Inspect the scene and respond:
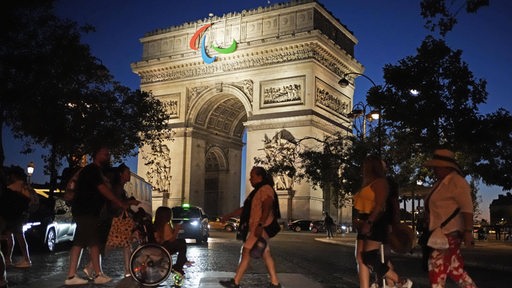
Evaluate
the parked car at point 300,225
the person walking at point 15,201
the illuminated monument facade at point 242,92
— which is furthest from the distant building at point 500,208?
the person walking at point 15,201

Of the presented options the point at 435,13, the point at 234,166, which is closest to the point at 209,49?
the point at 234,166

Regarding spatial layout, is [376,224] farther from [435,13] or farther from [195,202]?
[195,202]

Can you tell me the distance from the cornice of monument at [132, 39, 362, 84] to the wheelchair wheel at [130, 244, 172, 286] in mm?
32618

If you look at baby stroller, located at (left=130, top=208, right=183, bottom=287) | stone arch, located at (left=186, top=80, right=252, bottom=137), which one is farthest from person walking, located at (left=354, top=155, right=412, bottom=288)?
→ stone arch, located at (left=186, top=80, right=252, bottom=137)

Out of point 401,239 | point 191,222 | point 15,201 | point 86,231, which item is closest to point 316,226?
point 191,222

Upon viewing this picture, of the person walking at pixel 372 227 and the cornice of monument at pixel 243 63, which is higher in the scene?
the cornice of monument at pixel 243 63

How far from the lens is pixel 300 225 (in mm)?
36375

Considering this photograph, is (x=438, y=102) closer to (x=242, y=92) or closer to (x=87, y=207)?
(x=87, y=207)

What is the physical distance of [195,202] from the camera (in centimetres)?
4391

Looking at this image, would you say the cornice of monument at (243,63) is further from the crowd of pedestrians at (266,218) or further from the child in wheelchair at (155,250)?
the child in wheelchair at (155,250)

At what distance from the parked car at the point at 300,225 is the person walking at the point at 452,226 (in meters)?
30.8

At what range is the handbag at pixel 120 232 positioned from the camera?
7703 mm

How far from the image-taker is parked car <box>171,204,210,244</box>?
20.0 m

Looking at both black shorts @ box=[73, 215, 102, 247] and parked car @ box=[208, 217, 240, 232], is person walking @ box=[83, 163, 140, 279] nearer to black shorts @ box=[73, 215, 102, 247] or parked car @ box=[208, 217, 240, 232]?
black shorts @ box=[73, 215, 102, 247]
